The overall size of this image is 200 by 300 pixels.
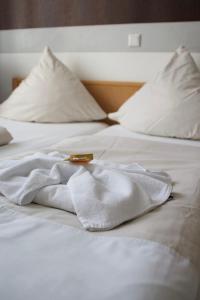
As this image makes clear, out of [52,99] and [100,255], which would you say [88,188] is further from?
[52,99]

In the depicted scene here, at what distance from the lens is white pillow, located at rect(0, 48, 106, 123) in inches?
89.3

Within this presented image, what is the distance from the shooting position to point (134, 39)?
2275 millimetres

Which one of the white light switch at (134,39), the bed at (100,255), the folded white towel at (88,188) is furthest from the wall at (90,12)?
the bed at (100,255)

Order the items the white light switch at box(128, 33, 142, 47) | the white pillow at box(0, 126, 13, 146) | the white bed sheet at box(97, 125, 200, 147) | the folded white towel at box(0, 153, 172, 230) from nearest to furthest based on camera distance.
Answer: the folded white towel at box(0, 153, 172, 230), the white pillow at box(0, 126, 13, 146), the white bed sheet at box(97, 125, 200, 147), the white light switch at box(128, 33, 142, 47)

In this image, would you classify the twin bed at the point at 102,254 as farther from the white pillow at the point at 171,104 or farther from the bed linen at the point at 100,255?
the white pillow at the point at 171,104

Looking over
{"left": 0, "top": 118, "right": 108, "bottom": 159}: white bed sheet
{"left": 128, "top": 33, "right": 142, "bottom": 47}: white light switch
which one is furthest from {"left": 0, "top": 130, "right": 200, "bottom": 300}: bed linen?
{"left": 128, "top": 33, "right": 142, "bottom": 47}: white light switch

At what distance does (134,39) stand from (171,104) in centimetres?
69

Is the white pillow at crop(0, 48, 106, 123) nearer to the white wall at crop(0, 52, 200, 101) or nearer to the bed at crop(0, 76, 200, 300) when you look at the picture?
the white wall at crop(0, 52, 200, 101)

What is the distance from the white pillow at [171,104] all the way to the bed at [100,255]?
2.86 ft

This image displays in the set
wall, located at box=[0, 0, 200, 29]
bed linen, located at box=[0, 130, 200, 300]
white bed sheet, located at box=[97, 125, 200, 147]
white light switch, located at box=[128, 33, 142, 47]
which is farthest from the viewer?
white light switch, located at box=[128, 33, 142, 47]

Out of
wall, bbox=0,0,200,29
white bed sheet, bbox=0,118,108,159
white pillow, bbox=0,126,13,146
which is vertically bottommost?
white bed sheet, bbox=0,118,108,159

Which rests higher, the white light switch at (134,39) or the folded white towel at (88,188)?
the white light switch at (134,39)

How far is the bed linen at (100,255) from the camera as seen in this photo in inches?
23.4

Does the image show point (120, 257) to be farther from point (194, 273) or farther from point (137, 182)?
point (137, 182)
